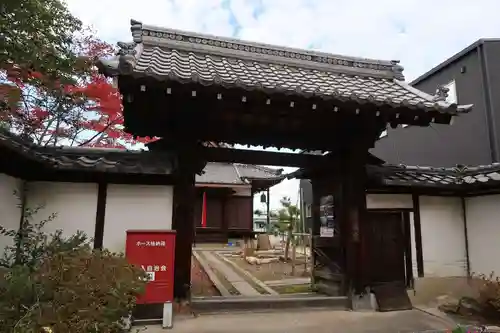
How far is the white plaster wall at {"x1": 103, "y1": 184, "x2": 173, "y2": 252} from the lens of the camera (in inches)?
231

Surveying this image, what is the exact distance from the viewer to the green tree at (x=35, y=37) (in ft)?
16.0

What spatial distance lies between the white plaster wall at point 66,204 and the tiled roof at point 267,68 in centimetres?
233

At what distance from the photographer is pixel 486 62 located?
410 inches

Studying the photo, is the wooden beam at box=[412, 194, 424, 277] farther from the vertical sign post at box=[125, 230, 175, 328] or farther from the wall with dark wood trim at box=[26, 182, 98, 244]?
the wall with dark wood trim at box=[26, 182, 98, 244]

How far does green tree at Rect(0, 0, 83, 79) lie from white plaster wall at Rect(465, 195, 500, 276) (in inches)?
318

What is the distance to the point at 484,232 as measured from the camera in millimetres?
7188

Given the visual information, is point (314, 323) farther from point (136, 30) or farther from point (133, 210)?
point (136, 30)

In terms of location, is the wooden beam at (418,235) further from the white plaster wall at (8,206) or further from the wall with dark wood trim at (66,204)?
the white plaster wall at (8,206)

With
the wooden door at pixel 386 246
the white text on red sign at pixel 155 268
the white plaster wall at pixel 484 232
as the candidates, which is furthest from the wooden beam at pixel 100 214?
the white plaster wall at pixel 484 232

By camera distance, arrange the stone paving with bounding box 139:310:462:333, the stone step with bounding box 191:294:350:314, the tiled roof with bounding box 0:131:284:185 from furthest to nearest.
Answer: the stone step with bounding box 191:294:350:314
the tiled roof with bounding box 0:131:284:185
the stone paving with bounding box 139:310:462:333

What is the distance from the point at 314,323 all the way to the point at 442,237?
3615mm

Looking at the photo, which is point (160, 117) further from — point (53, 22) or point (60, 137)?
point (60, 137)

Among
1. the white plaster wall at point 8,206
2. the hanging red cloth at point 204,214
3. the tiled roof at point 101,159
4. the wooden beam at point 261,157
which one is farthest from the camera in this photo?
the hanging red cloth at point 204,214

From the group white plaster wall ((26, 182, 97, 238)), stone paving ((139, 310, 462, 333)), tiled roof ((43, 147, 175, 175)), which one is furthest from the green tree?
stone paving ((139, 310, 462, 333))
